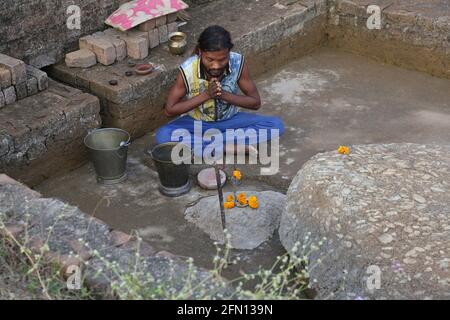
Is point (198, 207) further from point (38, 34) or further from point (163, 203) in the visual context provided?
point (38, 34)

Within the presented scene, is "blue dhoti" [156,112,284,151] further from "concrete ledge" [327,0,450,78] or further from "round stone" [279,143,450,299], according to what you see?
"concrete ledge" [327,0,450,78]

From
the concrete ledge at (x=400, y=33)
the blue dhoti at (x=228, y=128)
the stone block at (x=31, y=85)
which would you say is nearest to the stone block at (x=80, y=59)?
the stone block at (x=31, y=85)

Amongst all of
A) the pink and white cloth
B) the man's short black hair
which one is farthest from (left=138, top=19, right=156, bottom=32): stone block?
the man's short black hair

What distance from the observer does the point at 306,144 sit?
6.11 meters

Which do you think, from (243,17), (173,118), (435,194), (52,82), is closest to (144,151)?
(173,118)

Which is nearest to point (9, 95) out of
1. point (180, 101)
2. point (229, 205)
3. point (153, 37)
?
point (180, 101)

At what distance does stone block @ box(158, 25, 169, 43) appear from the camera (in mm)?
6595

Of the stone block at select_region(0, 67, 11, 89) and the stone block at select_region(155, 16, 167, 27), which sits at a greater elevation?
the stone block at select_region(155, 16, 167, 27)

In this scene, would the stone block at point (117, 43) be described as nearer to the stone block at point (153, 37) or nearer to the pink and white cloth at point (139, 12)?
the pink and white cloth at point (139, 12)

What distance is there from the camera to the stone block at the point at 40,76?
585 cm

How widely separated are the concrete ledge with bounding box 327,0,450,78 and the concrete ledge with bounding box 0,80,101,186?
3.11m

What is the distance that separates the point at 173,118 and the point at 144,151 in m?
0.53

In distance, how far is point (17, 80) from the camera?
5688 mm

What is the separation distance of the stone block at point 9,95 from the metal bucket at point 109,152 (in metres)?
0.66
